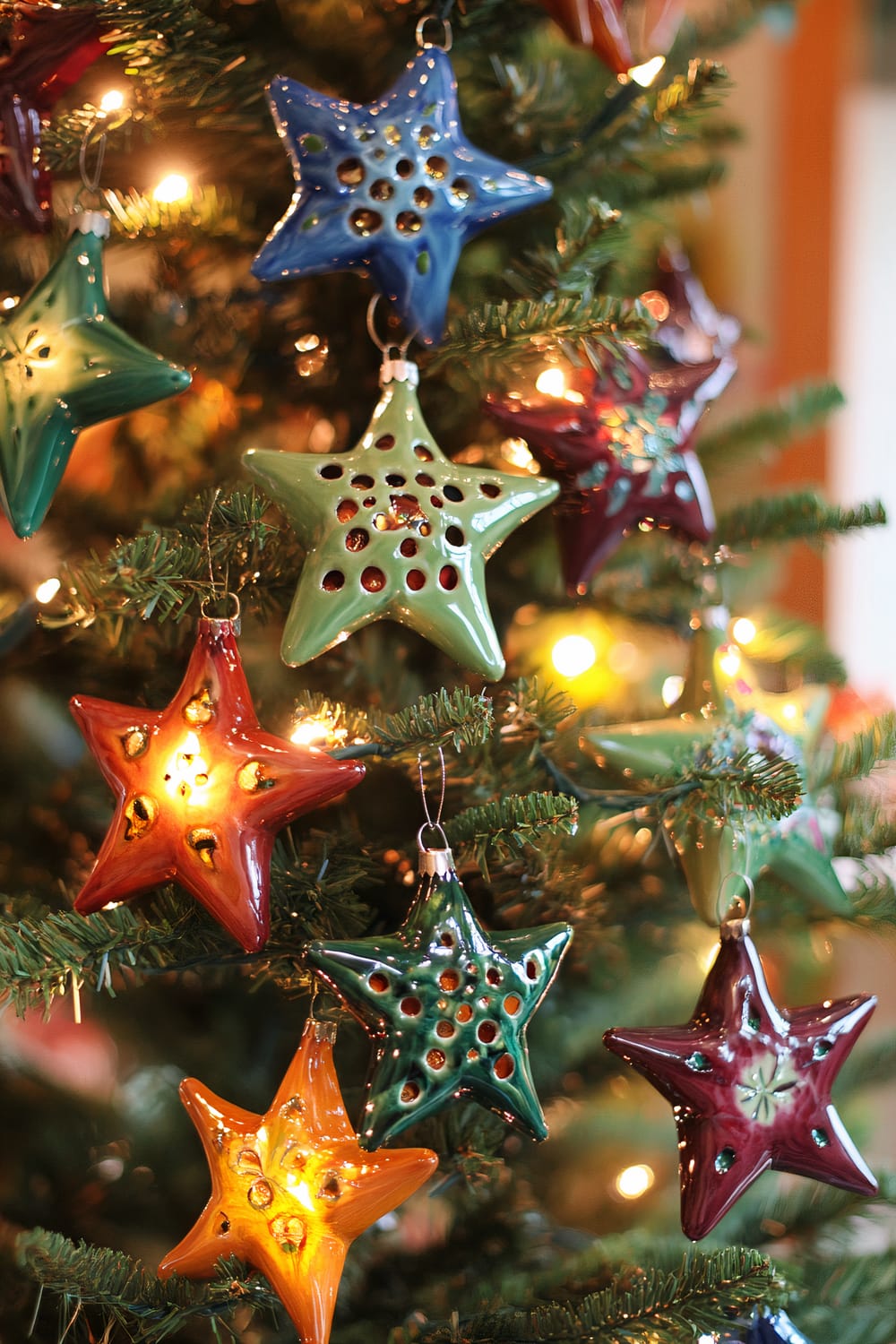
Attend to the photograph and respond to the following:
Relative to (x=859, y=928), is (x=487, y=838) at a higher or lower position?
higher

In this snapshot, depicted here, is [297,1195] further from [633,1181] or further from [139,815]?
[633,1181]

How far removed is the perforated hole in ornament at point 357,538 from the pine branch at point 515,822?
0.13 m

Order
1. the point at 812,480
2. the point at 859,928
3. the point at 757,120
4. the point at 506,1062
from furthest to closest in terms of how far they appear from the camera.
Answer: the point at 757,120, the point at 812,480, the point at 859,928, the point at 506,1062

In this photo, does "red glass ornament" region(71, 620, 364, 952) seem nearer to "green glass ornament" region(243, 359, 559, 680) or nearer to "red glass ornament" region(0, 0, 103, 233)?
"green glass ornament" region(243, 359, 559, 680)

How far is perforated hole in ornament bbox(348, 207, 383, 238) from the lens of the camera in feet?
1.67

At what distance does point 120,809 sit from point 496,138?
451mm

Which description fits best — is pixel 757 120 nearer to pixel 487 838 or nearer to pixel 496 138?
pixel 496 138

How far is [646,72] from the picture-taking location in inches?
22.3

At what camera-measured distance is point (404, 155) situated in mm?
512

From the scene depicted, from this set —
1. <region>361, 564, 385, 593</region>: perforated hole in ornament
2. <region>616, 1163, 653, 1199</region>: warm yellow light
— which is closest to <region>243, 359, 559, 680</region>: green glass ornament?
<region>361, 564, 385, 593</region>: perforated hole in ornament

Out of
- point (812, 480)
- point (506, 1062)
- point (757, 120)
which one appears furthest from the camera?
point (757, 120)

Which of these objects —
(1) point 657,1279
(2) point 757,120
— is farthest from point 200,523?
(2) point 757,120

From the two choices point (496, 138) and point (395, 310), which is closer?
point (395, 310)

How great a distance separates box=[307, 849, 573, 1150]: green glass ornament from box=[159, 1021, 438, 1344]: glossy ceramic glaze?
0.03 meters
